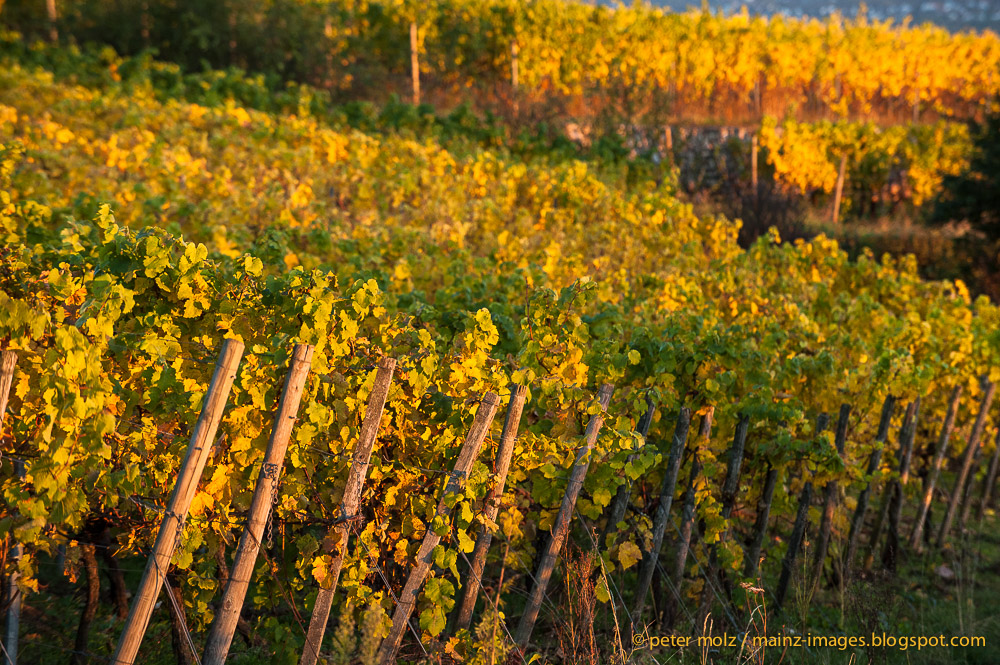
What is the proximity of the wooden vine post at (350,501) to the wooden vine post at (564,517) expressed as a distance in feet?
2.61

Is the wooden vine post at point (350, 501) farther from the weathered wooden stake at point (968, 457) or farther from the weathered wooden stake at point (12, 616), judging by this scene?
the weathered wooden stake at point (968, 457)

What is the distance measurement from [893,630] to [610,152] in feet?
42.4

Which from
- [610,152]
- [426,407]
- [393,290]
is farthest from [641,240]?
[610,152]

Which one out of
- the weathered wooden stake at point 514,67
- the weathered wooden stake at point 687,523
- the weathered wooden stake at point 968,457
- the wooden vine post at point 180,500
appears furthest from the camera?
the weathered wooden stake at point 514,67

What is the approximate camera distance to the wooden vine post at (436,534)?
8.94 ft

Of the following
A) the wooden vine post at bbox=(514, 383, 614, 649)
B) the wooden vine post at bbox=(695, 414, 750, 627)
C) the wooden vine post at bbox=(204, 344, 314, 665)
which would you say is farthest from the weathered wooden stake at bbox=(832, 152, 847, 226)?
the wooden vine post at bbox=(204, 344, 314, 665)

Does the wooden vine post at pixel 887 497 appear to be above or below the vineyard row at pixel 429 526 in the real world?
below

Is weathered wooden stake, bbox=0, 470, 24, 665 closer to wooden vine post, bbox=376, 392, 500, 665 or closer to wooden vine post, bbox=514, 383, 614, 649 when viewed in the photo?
wooden vine post, bbox=376, 392, 500, 665

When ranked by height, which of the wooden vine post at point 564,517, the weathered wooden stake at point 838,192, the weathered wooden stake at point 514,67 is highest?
the weathered wooden stake at point 514,67

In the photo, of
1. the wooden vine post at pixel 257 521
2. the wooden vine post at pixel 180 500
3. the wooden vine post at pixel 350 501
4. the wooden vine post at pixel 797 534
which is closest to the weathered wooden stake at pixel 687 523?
the wooden vine post at pixel 797 534

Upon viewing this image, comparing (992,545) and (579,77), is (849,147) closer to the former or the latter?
(579,77)

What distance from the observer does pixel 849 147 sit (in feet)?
59.4

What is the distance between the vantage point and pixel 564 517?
3039 mm

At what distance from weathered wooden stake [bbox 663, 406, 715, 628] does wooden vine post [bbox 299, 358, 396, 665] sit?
63.6 inches
